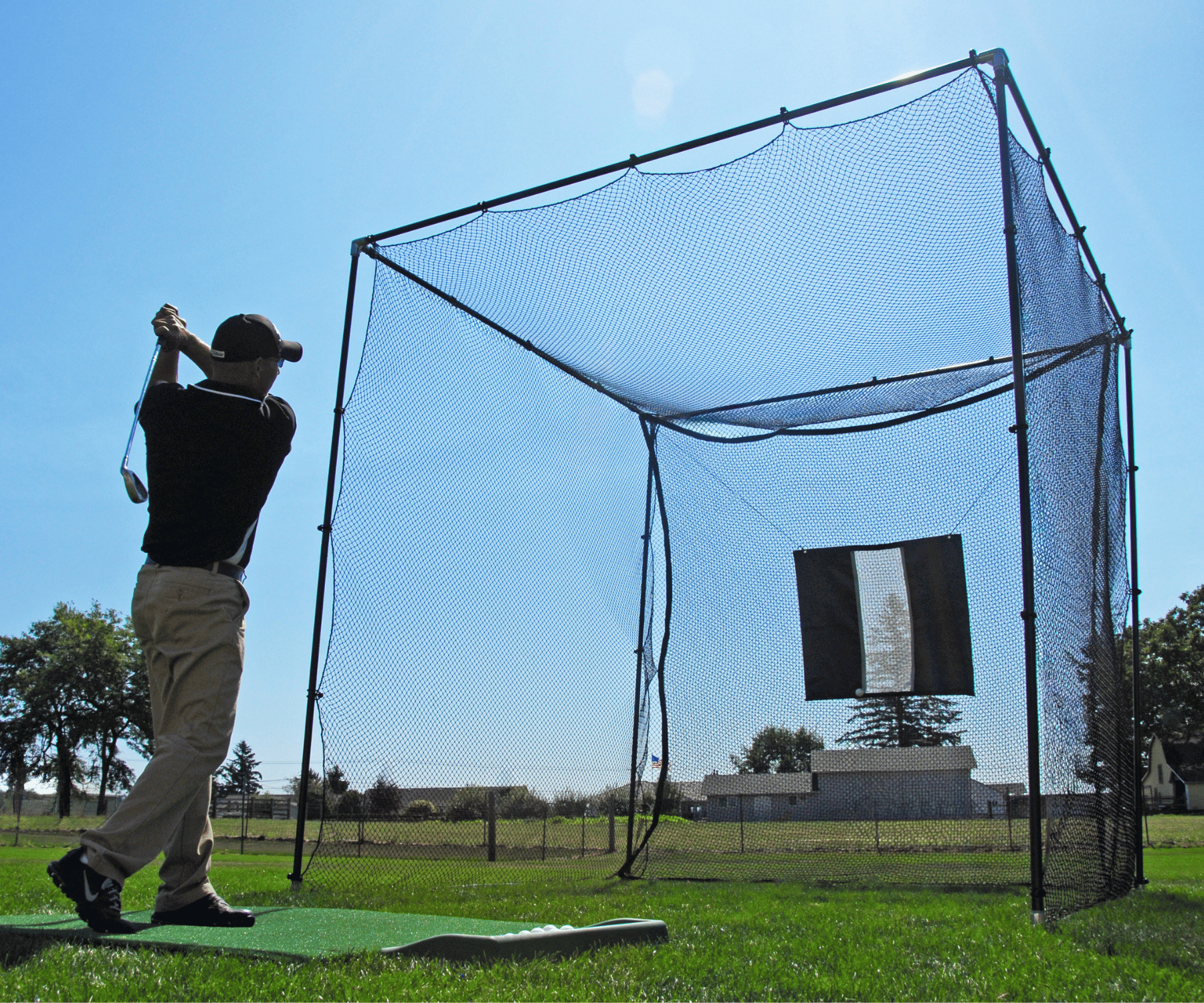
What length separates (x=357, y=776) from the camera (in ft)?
16.1

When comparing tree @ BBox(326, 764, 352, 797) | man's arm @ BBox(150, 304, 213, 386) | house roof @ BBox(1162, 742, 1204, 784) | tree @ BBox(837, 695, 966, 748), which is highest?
man's arm @ BBox(150, 304, 213, 386)

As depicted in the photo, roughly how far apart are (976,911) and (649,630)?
3.17m

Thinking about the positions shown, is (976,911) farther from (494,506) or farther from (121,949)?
(494,506)

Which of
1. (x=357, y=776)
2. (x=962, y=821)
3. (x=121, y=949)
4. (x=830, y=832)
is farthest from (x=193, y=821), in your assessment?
(x=830, y=832)

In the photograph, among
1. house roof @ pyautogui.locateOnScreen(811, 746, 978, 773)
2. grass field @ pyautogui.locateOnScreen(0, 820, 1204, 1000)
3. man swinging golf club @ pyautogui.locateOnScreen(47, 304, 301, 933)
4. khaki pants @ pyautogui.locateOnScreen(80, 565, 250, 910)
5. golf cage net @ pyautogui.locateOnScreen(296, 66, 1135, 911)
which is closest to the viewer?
grass field @ pyautogui.locateOnScreen(0, 820, 1204, 1000)

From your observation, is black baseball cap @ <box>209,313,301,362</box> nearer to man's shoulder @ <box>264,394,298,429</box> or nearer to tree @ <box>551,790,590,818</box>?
man's shoulder @ <box>264,394,298,429</box>

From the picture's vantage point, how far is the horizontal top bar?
13.6ft

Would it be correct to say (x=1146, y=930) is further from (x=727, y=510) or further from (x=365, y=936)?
(x=727, y=510)

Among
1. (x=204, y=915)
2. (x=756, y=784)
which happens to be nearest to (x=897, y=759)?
(x=756, y=784)

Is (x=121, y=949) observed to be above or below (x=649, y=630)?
below

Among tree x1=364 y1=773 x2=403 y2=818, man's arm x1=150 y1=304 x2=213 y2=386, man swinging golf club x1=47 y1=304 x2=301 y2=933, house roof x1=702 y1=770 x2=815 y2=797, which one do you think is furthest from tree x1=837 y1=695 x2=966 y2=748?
man's arm x1=150 y1=304 x2=213 y2=386

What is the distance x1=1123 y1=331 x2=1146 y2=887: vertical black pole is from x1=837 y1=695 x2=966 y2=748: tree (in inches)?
47.2

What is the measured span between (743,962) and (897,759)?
11.9ft

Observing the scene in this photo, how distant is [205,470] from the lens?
2672mm
